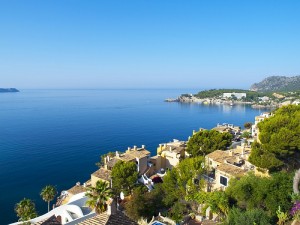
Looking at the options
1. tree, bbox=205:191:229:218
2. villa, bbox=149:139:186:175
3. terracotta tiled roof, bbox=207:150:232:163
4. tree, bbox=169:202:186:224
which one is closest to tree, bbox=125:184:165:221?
tree, bbox=169:202:186:224

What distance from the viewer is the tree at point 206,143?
1371 inches

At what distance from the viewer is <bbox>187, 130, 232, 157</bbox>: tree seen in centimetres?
3481

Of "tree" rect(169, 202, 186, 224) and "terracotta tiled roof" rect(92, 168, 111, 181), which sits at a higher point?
"terracotta tiled roof" rect(92, 168, 111, 181)

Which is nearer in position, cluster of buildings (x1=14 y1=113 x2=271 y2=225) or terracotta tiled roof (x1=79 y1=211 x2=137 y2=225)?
terracotta tiled roof (x1=79 y1=211 x2=137 y2=225)

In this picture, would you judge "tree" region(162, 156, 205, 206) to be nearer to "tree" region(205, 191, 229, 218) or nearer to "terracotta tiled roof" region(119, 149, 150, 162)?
"tree" region(205, 191, 229, 218)

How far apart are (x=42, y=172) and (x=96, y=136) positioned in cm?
3211

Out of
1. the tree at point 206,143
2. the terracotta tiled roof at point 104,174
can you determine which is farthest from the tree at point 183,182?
the tree at point 206,143

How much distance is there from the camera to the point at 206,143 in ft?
114

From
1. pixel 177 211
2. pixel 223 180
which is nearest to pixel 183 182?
pixel 177 211

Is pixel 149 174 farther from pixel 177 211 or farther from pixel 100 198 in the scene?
A: pixel 100 198

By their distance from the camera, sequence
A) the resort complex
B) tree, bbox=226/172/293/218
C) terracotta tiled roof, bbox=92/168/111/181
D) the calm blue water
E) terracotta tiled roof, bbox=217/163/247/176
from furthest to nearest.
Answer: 1. the calm blue water
2. terracotta tiled roof, bbox=92/168/111/181
3. terracotta tiled roof, bbox=217/163/247/176
4. the resort complex
5. tree, bbox=226/172/293/218

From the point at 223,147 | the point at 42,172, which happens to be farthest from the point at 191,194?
the point at 42,172

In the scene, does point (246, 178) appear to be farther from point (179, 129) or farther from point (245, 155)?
point (179, 129)

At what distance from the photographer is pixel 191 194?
2448cm
